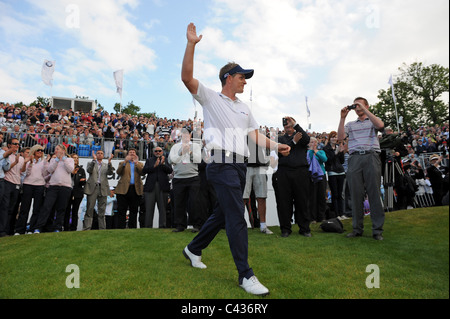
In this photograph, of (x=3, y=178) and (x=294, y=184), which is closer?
(x=294, y=184)

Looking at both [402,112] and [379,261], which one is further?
[402,112]

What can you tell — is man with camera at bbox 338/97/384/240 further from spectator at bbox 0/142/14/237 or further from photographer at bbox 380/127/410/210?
spectator at bbox 0/142/14/237

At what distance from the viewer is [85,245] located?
5.41 meters

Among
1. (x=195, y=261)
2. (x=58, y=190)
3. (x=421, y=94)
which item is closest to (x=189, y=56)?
(x=195, y=261)

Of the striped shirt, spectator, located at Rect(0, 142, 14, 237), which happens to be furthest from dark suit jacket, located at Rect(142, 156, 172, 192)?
the striped shirt

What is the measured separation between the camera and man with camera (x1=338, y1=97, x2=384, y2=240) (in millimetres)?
5496

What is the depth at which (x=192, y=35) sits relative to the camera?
3.08 metres

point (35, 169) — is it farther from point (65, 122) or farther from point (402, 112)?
point (402, 112)

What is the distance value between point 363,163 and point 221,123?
3468 mm

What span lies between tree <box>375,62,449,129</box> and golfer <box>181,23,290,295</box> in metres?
51.3

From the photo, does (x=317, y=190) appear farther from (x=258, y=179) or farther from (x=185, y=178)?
(x=185, y=178)

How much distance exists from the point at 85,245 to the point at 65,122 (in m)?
13.9
